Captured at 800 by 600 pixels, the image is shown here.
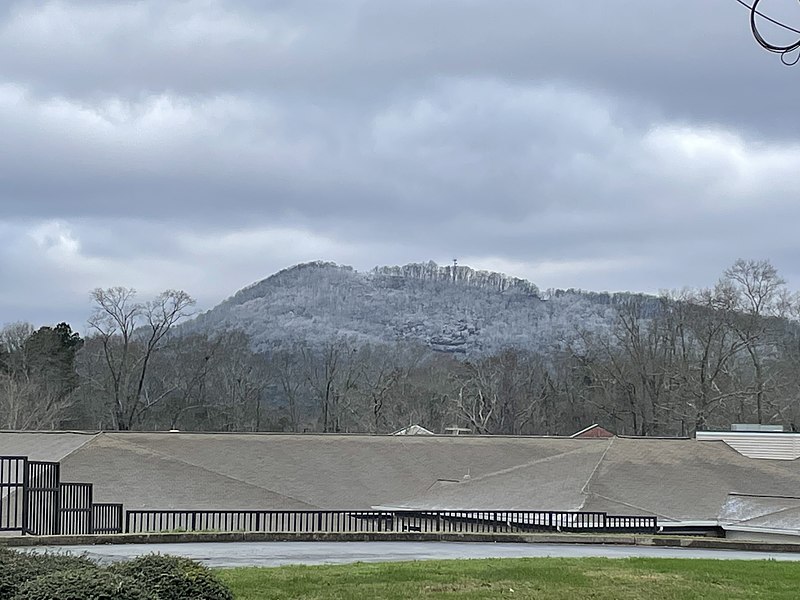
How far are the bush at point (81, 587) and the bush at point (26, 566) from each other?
34 cm

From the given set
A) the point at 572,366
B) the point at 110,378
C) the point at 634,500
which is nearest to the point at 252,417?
the point at 110,378

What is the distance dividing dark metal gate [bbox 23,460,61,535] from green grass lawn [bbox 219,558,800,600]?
949cm

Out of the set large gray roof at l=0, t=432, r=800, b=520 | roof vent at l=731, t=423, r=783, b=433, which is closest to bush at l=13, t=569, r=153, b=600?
large gray roof at l=0, t=432, r=800, b=520

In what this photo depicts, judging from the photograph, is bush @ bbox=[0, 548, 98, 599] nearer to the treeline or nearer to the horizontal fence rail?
the horizontal fence rail

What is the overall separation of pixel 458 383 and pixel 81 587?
3994 inches

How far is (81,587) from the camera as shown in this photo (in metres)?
9.07

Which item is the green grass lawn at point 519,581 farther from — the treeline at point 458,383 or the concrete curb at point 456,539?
the treeline at point 458,383

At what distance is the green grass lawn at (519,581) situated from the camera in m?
15.2

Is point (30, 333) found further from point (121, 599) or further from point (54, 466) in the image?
point (121, 599)

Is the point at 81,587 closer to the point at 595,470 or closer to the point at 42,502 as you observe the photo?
the point at 42,502

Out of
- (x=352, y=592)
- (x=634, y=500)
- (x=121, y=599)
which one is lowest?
(x=634, y=500)

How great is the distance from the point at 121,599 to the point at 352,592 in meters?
6.24

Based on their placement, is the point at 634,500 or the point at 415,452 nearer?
the point at 634,500

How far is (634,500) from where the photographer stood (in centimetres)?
5612
